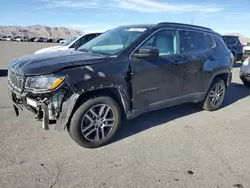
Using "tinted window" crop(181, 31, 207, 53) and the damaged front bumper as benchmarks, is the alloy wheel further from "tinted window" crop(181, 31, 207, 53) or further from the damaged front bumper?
"tinted window" crop(181, 31, 207, 53)

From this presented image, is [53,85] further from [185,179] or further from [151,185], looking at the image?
[185,179]

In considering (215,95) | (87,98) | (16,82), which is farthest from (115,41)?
(215,95)

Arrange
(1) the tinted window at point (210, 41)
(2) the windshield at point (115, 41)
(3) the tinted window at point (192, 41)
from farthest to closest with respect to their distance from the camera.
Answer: (1) the tinted window at point (210, 41) → (3) the tinted window at point (192, 41) → (2) the windshield at point (115, 41)

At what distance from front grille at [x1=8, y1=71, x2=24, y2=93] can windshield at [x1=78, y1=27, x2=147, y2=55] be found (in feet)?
4.33

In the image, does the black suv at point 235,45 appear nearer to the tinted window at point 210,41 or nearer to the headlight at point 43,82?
the tinted window at point 210,41

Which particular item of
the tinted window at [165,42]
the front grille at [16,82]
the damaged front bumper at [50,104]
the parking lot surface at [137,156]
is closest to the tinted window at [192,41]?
the tinted window at [165,42]

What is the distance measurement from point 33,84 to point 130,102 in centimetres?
145

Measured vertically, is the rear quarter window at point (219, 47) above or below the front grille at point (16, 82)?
above

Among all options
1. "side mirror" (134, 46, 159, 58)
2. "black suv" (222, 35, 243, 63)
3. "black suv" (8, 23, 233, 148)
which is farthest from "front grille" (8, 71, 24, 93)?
"black suv" (222, 35, 243, 63)

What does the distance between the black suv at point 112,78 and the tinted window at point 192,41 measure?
0.02 m

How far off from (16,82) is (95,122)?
1259 mm

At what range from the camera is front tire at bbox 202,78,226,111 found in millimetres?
5030

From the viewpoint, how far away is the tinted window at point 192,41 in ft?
14.0

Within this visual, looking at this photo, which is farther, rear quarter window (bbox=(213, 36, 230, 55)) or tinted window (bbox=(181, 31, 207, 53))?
rear quarter window (bbox=(213, 36, 230, 55))
